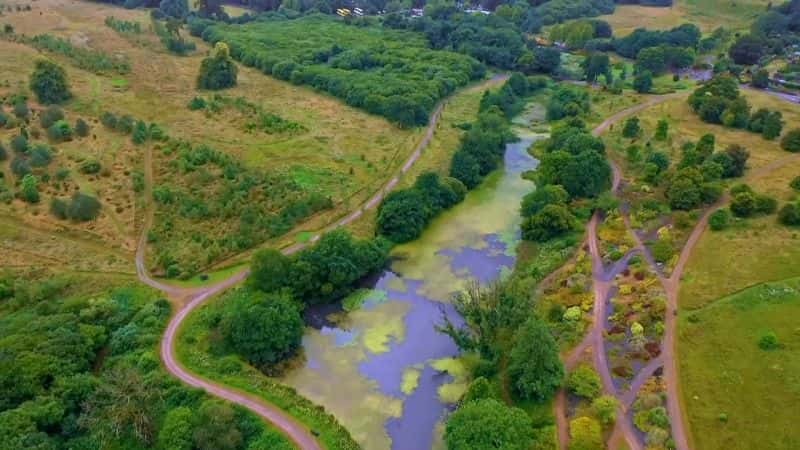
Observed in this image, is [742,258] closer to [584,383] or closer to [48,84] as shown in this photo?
[584,383]

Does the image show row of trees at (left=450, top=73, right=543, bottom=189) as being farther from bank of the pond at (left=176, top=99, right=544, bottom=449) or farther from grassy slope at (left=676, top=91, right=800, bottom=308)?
grassy slope at (left=676, top=91, right=800, bottom=308)

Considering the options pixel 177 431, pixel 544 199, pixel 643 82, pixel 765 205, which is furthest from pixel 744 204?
pixel 177 431

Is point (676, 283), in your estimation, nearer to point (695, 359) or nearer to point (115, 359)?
point (695, 359)

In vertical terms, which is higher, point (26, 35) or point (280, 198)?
point (26, 35)

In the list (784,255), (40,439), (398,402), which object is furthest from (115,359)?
(784,255)

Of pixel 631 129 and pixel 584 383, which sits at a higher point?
pixel 631 129

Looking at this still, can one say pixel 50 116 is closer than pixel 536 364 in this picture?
No

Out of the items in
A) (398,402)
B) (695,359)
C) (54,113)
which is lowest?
(398,402)
